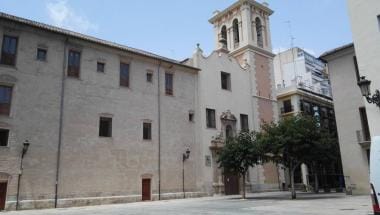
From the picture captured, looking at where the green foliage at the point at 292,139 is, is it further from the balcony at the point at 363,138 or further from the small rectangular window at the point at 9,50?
the small rectangular window at the point at 9,50

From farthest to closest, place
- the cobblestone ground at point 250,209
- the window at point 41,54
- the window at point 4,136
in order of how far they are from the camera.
Result: 1. the window at point 41,54
2. the window at point 4,136
3. the cobblestone ground at point 250,209

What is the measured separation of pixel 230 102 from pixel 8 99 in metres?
19.3

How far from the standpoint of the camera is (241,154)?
2525 centimetres

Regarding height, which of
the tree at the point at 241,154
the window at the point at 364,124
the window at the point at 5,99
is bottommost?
the tree at the point at 241,154

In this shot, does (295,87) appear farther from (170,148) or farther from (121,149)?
(121,149)

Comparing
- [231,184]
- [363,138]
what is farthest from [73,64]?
[363,138]

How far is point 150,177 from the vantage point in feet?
86.7

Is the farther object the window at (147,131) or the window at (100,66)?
the window at (147,131)

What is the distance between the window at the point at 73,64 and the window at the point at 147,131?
20.8 ft

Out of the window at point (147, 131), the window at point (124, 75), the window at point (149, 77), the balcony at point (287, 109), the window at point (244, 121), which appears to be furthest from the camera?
the balcony at point (287, 109)

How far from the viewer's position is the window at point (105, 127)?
24906 millimetres

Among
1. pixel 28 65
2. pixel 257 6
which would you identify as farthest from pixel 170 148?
pixel 257 6

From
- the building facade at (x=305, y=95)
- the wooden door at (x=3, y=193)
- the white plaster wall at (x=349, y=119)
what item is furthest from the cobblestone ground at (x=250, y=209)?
the building facade at (x=305, y=95)

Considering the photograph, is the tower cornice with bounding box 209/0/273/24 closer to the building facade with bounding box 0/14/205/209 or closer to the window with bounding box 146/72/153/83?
the building facade with bounding box 0/14/205/209
